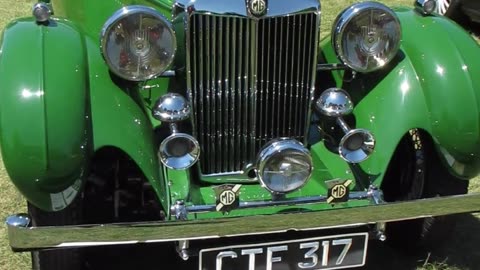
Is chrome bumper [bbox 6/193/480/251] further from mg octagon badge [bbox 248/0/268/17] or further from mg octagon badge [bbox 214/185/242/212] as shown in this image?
mg octagon badge [bbox 248/0/268/17]

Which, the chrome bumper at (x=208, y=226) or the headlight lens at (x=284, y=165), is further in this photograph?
the headlight lens at (x=284, y=165)

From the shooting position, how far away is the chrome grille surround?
9.90ft

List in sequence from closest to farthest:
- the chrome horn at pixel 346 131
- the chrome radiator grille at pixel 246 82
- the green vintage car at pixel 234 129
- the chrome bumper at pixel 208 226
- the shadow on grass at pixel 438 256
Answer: the chrome bumper at pixel 208 226 < the green vintage car at pixel 234 129 < the chrome radiator grille at pixel 246 82 < the chrome horn at pixel 346 131 < the shadow on grass at pixel 438 256

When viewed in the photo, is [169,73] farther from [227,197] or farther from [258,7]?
[227,197]

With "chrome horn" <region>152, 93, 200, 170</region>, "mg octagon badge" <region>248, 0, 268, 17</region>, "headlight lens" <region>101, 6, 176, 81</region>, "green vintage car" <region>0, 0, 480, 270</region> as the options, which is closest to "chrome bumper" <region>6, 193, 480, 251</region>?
"green vintage car" <region>0, 0, 480, 270</region>

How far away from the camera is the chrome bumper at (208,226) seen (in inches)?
105

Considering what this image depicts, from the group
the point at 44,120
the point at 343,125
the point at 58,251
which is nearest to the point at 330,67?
the point at 343,125

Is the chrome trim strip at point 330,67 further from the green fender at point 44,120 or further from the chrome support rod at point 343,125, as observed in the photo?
the green fender at point 44,120

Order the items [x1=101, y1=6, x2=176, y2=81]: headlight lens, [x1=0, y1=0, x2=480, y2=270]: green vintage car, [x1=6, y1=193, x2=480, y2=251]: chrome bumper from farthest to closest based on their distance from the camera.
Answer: [x1=101, y1=6, x2=176, y2=81]: headlight lens < [x1=0, y1=0, x2=480, y2=270]: green vintage car < [x1=6, y1=193, x2=480, y2=251]: chrome bumper

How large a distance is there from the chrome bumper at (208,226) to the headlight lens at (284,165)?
0.72 feet

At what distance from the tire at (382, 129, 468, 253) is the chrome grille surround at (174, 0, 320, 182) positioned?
528 mm

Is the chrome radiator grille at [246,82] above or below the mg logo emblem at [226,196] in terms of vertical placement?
above

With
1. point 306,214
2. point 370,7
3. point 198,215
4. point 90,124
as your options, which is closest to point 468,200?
point 306,214

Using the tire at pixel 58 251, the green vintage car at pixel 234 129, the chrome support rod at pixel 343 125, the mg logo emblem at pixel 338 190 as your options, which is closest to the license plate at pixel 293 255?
the green vintage car at pixel 234 129
